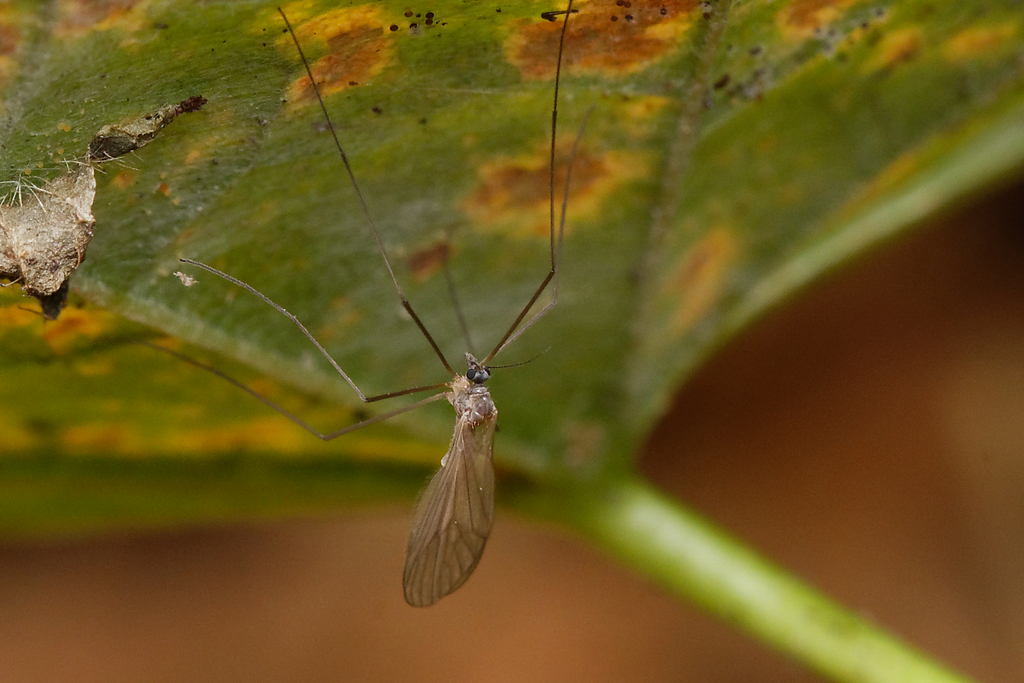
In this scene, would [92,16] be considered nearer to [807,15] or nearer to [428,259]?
[428,259]

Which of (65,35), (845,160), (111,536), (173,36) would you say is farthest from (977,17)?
(111,536)

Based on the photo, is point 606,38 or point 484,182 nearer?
point 606,38

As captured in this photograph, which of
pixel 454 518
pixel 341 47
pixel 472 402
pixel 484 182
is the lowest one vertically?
pixel 454 518

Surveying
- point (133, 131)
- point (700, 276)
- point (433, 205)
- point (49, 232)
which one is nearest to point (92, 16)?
point (133, 131)

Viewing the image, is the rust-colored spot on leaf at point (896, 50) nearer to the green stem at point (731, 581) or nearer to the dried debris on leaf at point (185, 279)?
the green stem at point (731, 581)

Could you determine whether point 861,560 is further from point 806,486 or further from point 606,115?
point 606,115

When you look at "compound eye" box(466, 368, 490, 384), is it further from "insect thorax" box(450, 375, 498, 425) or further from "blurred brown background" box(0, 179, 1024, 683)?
"blurred brown background" box(0, 179, 1024, 683)

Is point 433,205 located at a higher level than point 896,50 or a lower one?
lower

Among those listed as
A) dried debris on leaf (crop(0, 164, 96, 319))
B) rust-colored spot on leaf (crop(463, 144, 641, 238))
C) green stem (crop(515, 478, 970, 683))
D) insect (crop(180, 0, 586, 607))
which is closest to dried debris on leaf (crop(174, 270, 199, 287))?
dried debris on leaf (crop(0, 164, 96, 319))
